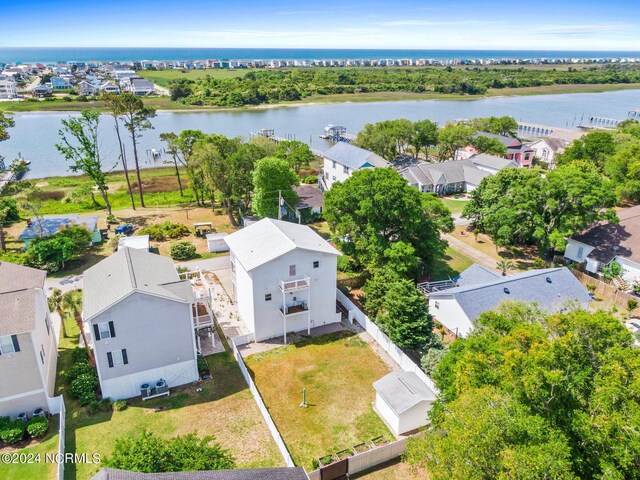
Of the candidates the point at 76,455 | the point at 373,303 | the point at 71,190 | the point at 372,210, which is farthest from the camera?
the point at 71,190

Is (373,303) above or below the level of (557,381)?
below

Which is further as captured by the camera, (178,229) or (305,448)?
(178,229)

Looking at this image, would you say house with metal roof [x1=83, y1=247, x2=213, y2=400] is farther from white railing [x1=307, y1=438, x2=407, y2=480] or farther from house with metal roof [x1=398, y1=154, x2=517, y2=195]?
house with metal roof [x1=398, y1=154, x2=517, y2=195]

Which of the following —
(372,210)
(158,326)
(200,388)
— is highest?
(372,210)

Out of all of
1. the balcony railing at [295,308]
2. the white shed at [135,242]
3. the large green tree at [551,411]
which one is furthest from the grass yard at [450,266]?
the white shed at [135,242]

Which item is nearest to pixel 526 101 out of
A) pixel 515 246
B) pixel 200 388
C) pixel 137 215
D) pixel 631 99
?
pixel 631 99

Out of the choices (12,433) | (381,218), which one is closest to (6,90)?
(381,218)

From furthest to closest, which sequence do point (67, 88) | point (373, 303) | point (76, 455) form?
point (67, 88) → point (373, 303) → point (76, 455)

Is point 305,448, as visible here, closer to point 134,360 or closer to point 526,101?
point 134,360
